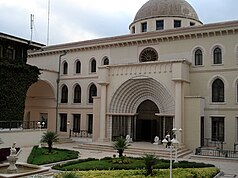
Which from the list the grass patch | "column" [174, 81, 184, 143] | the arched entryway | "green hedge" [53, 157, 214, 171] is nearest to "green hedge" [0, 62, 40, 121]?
the grass patch

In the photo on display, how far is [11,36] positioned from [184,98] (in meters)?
14.7

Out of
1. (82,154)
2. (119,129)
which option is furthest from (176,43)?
(82,154)

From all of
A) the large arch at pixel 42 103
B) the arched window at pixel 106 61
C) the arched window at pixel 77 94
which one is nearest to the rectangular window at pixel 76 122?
the arched window at pixel 77 94

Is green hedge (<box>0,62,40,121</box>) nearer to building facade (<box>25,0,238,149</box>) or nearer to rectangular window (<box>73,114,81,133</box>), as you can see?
building facade (<box>25,0,238,149</box>)

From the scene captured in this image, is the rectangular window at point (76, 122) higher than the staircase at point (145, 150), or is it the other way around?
the rectangular window at point (76, 122)

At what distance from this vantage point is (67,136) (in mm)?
32281

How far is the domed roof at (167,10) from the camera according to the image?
3274cm

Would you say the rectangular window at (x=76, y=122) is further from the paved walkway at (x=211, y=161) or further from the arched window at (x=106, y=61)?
the paved walkway at (x=211, y=161)

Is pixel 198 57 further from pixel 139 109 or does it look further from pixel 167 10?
pixel 167 10

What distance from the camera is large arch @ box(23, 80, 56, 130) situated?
33.6 m

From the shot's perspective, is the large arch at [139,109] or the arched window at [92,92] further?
the arched window at [92,92]

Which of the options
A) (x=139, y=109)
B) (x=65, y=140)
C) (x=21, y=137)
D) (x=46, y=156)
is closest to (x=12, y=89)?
(x=21, y=137)

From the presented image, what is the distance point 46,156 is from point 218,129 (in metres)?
13.6

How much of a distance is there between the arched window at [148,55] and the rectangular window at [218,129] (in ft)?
24.8
